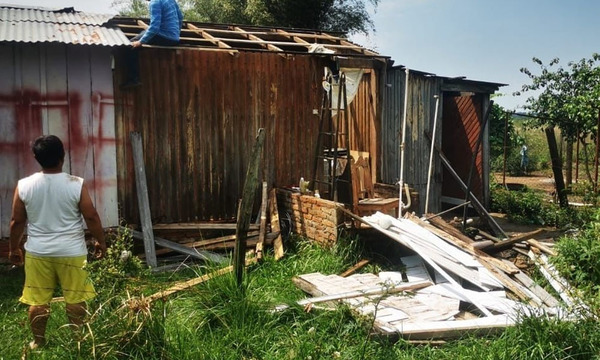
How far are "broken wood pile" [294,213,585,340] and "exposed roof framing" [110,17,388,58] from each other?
335 cm

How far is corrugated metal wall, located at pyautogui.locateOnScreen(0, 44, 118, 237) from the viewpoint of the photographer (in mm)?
7203

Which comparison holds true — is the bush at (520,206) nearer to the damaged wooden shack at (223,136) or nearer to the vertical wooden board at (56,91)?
the damaged wooden shack at (223,136)

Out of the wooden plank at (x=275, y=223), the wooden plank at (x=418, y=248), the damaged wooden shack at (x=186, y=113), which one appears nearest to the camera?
the wooden plank at (x=418, y=248)

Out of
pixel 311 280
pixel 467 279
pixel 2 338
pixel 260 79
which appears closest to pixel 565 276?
pixel 467 279

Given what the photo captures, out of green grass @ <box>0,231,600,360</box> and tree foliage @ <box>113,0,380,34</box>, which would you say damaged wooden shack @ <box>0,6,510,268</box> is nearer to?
green grass @ <box>0,231,600,360</box>

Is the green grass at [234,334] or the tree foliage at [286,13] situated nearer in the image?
the green grass at [234,334]

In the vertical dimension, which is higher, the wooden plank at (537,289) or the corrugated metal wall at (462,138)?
the corrugated metal wall at (462,138)

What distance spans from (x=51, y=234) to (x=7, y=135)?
3.64 metres

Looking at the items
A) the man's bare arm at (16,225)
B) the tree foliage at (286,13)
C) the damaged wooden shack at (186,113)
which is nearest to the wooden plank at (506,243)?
the damaged wooden shack at (186,113)

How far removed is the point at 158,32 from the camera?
7.77 m

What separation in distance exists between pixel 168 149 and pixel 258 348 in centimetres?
454

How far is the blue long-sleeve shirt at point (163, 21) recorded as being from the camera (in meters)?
7.66

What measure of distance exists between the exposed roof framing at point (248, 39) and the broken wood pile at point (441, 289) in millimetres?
3351

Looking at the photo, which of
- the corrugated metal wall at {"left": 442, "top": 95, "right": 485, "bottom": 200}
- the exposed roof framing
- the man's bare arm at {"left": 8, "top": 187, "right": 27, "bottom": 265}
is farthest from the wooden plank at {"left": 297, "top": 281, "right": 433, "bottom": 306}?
the corrugated metal wall at {"left": 442, "top": 95, "right": 485, "bottom": 200}
